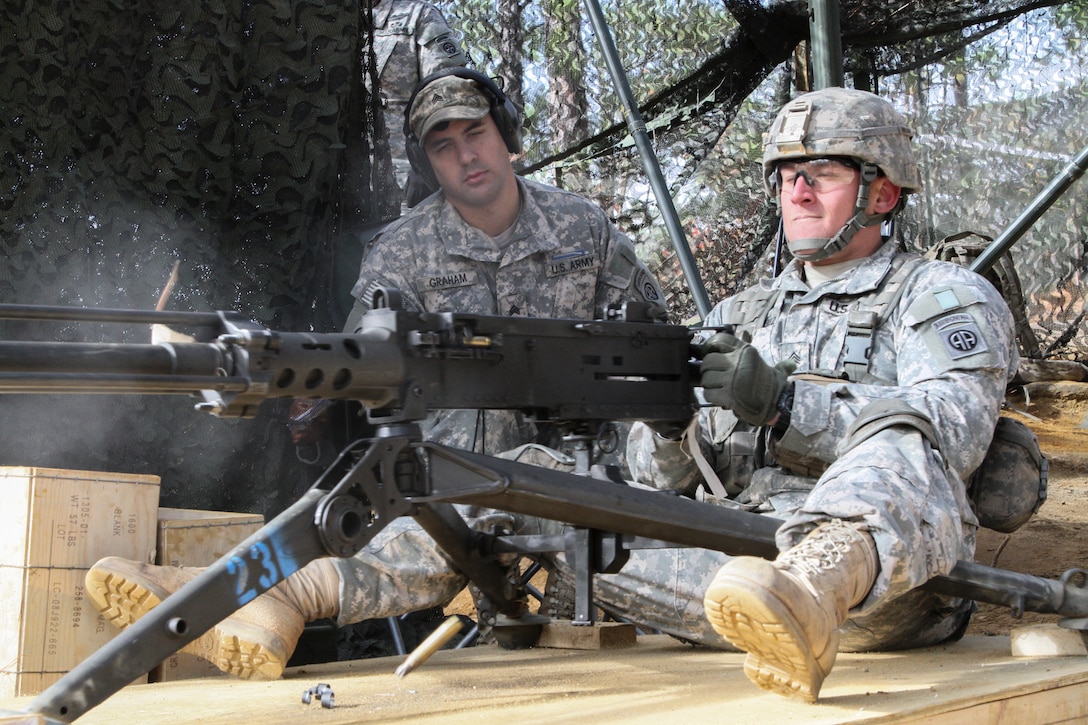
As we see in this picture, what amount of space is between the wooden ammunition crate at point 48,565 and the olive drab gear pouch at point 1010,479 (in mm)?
2372

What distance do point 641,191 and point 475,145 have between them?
2.59m

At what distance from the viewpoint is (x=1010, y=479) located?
3.31 m

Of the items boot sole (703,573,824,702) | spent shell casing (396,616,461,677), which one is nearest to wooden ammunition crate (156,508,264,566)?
spent shell casing (396,616,461,677)

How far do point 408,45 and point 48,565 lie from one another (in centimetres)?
284

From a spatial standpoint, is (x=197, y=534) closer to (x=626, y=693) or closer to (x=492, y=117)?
(x=626, y=693)

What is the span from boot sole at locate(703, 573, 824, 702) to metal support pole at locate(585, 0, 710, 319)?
3338 millimetres

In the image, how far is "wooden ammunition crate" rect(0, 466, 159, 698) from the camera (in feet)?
9.98

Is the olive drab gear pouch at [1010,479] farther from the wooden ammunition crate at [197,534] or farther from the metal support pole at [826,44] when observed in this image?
the metal support pole at [826,44]

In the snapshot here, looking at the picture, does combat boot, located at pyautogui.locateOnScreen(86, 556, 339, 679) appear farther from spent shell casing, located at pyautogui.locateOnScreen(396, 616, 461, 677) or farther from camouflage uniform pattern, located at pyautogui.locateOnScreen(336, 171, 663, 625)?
camouflage uniform pattern, located at pyautogui.locateOnScreen(336, 171, 663, 625)

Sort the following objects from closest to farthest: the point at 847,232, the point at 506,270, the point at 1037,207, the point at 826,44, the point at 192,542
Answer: the point at 192,542 → the point at 847,232 → the point at 506,270 → the point at 826,44 → the point at 1037,207

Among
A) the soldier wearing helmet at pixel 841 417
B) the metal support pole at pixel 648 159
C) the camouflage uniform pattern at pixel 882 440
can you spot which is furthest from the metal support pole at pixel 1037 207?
the camouflage uniform pattern at pixel 882 440

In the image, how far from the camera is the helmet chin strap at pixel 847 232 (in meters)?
3.56

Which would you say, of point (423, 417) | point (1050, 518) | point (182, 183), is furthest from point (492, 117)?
point (1050, 518)

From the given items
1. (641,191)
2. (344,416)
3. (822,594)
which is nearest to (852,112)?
(822,594)
